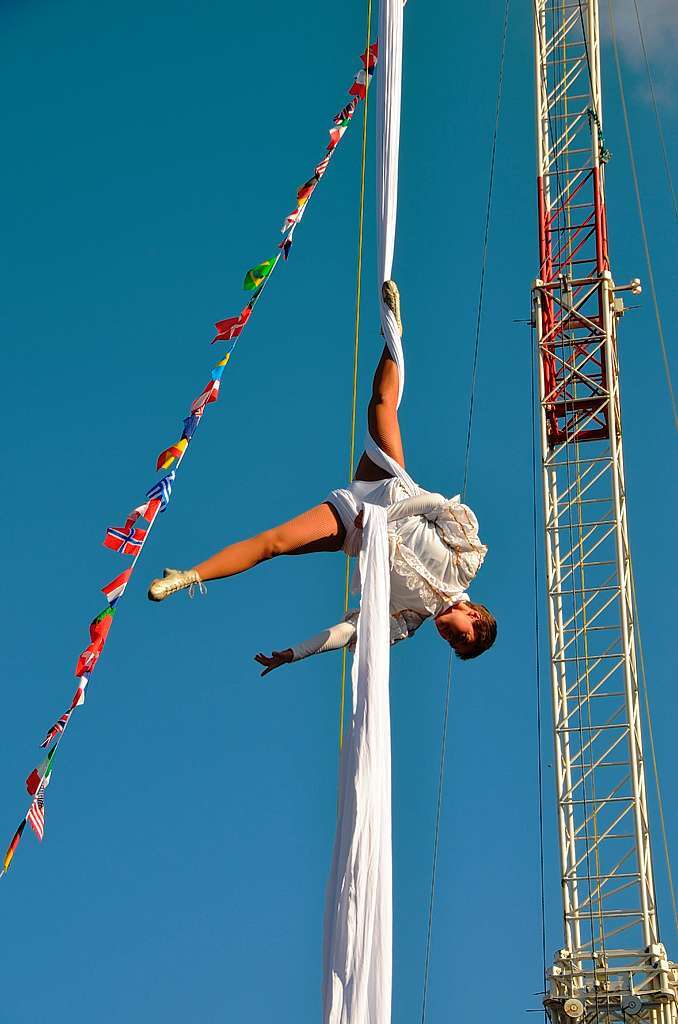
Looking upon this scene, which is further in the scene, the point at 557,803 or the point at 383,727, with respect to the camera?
the point at 557,803

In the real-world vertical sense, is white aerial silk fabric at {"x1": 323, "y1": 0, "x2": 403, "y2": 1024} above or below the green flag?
below

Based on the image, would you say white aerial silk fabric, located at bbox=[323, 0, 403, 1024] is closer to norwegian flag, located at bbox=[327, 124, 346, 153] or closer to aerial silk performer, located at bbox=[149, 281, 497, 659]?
aerial silk performer, located at bbox=[149, 281, 497, 659]

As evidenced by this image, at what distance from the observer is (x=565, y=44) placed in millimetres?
18906

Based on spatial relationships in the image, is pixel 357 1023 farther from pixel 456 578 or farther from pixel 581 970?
pixel 581 970

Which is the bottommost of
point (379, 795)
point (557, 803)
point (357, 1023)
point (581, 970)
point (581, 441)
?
point (357, 1023)

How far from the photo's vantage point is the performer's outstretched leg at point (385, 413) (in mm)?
6652

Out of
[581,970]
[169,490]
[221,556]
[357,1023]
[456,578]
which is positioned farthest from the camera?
[581,970]

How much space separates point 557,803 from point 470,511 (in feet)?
35.0

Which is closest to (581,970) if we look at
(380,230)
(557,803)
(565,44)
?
(557,803)

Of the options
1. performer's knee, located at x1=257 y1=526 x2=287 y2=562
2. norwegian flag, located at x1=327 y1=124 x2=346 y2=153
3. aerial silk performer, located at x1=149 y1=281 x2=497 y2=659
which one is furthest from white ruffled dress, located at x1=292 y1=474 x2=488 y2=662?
norwegian flag, located at x1=327 y1=124 x2=346 y2=153

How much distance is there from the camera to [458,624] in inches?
255

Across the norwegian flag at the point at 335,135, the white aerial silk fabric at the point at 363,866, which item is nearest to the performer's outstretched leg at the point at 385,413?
the white aerial silk fabric at the point at 363,866

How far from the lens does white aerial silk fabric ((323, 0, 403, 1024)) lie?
564 centimetres

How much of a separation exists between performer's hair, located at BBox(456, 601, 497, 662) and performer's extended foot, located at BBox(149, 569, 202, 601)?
114 cm
